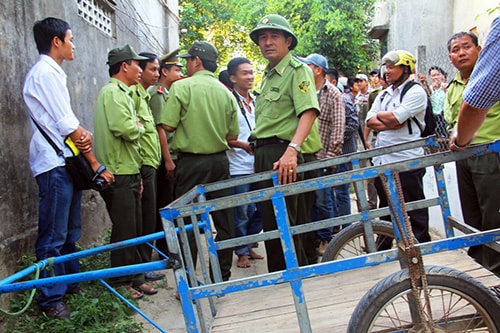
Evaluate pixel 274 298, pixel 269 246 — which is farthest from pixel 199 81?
pixel 274 298

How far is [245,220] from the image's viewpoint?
4602mm

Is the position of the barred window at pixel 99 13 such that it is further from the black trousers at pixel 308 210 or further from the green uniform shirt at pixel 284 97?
the black trousers at pixel 308 210

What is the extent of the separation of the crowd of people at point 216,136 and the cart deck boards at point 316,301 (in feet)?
2.00

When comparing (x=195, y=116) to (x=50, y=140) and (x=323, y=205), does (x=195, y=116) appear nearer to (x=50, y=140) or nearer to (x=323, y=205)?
(x=50, y=140)

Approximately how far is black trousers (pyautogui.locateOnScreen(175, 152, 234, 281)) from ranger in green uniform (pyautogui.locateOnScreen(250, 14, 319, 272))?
0.53 m

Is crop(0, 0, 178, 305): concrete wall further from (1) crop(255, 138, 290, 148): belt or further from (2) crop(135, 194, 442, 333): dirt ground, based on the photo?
(1) crop(255, 138, 290, 148): belt

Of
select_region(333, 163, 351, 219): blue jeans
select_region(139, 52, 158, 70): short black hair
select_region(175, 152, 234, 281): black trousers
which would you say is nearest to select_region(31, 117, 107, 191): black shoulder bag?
select_region(175, 152, 234, 281): black trousers

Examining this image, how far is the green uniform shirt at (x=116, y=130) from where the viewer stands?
3578 mm

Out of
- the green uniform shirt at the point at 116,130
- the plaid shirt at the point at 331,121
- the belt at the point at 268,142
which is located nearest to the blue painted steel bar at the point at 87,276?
the belt at the point at 268,142

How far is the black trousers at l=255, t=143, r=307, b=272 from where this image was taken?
10.4 ft

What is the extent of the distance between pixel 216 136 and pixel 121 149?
0.77 m

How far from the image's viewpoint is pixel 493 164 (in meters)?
3.07

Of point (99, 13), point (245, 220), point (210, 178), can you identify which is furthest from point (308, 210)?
point (99, 13)

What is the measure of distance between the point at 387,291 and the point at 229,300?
103 centimetres
